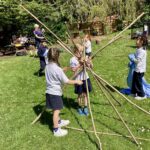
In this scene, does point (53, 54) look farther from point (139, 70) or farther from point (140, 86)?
point (140, 86)

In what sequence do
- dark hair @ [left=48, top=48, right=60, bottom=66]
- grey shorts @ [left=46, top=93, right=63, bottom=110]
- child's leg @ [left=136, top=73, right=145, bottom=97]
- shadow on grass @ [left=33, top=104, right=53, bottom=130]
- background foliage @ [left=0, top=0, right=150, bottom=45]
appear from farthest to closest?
1. background foliage @ [left=0, top=0, right=150, bottom=45]
2. child's leg @ [left=136, top=73, right=145, bottom=97]
3. shadow on grass @ [left=33, top=104, right=53, bottom=130]
4. grey shorts @ [left=46, top=93, right=63, bottom=110]
5. dark hair @ [left=48, top=48, right=60, bottom=66]

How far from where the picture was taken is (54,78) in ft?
26.0

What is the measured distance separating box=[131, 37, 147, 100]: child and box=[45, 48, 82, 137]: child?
2.91m

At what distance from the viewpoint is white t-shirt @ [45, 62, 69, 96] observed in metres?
7.80

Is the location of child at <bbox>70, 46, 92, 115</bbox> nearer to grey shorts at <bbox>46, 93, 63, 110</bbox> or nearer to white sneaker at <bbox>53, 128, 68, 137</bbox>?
grey shorts at <bbox>46, 93, 63, 110</bbox>

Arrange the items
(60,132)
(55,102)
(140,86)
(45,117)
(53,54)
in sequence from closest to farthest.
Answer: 1. (53,54)
2. (55,102)
3. (60,132)
4. (45,117)
5. (140,86)

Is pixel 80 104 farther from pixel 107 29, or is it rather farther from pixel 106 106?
pixel 107 29

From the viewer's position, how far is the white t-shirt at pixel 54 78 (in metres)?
7.80

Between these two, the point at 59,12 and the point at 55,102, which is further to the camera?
the point at 59,12

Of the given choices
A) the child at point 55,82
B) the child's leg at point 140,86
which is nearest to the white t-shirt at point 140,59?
the child's leg at point 140,86

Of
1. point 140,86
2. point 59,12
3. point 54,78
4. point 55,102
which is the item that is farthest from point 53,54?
point 59,12

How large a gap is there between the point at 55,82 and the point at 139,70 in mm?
3285

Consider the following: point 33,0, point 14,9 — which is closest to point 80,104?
point 14,9

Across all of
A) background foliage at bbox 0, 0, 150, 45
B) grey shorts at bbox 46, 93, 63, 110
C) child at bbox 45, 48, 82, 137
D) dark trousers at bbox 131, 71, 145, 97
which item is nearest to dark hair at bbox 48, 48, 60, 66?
child at bbox 45, 48, 82, 137
